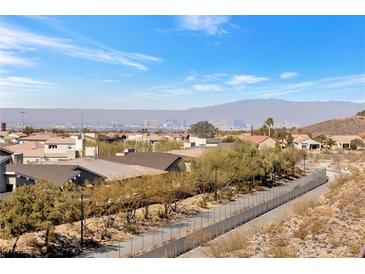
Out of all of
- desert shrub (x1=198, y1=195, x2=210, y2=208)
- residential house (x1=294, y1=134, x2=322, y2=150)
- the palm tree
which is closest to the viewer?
desert shrub (x1=198, y1=195, x2=210, y2=208)

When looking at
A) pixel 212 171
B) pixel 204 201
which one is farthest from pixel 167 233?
pixel 212 171

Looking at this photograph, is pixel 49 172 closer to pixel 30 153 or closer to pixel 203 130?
pixel 30 153

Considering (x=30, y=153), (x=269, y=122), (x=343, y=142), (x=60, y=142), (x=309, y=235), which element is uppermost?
(x=269, y=122)

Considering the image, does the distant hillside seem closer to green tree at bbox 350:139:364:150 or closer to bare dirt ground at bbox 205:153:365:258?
green tree at bbox 350:139:364:150

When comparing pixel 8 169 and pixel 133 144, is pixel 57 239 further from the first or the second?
pixel 133 144

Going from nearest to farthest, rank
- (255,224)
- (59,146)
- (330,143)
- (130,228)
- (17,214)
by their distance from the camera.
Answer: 1. (17,214)
2. (130,228)
3. (255,224)
4. (59,146)
5. (330,143)

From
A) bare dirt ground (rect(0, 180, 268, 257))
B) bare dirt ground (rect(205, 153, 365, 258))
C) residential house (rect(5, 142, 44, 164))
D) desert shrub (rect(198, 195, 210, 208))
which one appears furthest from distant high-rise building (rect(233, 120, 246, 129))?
bare dirt ground (rect(0, 180, 268, 257))
